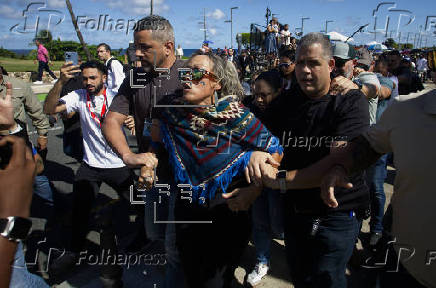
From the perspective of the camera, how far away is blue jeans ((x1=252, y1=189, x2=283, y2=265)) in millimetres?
2756

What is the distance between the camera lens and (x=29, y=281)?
154 centimetres

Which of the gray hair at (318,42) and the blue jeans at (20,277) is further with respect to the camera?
the gray hair at (318,42)

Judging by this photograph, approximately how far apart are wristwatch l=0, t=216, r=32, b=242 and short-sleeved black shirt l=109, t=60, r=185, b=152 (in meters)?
1.18

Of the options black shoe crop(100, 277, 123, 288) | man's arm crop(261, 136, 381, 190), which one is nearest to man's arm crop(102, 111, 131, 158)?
man's arm crop(261, 136, 381, 190)

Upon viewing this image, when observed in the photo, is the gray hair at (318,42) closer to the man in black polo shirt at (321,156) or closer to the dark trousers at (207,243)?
the man in black polo shirt at (321,156)

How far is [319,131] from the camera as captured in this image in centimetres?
184

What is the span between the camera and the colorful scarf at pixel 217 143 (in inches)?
71.1

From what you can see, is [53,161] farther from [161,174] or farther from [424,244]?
[424,244]

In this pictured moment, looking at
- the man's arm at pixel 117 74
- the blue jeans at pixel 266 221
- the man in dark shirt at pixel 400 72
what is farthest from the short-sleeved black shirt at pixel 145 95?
the man in dark shirt at pixel 400 72

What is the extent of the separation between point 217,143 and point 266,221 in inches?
50.8

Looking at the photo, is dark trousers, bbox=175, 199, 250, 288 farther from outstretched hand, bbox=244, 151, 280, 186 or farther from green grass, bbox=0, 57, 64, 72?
green grass, bbox=0, 57, 64, 72

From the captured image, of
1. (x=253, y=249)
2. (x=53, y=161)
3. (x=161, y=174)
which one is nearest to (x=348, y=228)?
(x=161, y=174)

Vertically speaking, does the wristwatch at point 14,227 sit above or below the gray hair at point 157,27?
below

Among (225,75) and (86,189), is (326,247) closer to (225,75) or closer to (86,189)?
(225,75)
